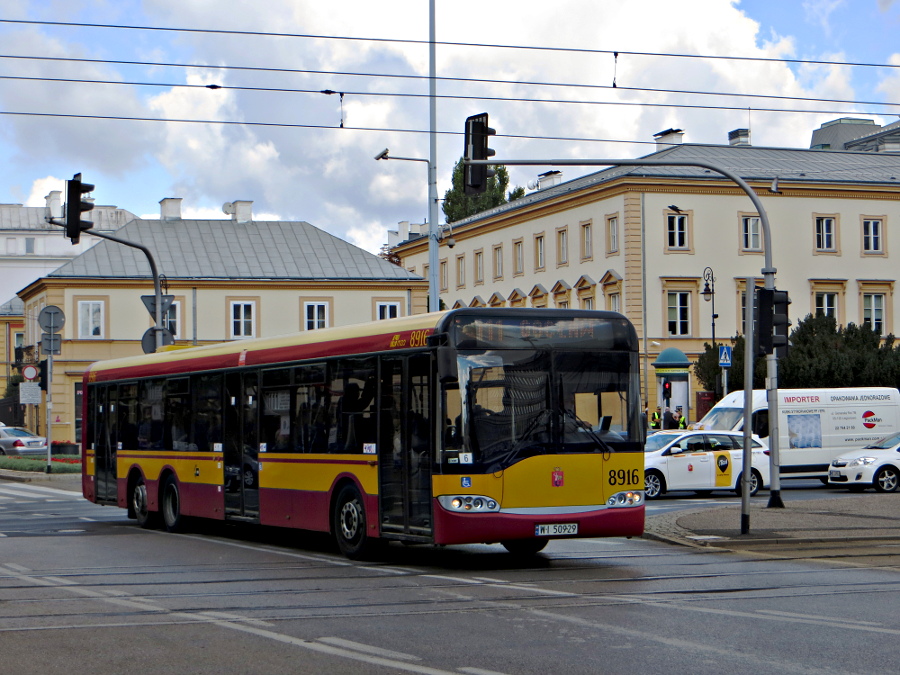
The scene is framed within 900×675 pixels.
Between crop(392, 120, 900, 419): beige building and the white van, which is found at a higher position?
crop(392, 120, 900, 419): beige building

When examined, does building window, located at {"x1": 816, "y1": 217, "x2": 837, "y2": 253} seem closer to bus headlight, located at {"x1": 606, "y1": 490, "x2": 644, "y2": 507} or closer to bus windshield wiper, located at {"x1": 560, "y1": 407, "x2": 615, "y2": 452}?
bus headlight, located at {"x1": 606, "y1": 490, "x2": 644, "y2": 507}

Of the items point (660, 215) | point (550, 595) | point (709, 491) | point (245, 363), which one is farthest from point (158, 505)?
point (660, 215)

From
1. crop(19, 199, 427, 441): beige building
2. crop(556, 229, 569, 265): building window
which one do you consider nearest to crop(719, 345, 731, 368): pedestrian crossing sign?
crop(19, 199, 427, 441): beige building

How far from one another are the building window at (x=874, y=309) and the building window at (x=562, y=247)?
611 inches

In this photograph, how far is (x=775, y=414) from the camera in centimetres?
2231

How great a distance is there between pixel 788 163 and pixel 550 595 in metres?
63.9

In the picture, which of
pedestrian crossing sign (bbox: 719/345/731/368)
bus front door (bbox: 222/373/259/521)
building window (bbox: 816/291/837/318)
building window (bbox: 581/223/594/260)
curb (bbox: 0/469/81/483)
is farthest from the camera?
building window (bbox: 581/223/594/260)

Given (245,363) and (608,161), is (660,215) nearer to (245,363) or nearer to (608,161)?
(608,161)

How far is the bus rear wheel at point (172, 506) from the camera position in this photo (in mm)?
20672

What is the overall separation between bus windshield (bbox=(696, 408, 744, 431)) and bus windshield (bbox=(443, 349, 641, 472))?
20.1m

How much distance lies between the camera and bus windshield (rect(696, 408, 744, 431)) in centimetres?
3481

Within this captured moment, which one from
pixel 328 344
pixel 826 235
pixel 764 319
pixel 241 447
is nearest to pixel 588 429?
pixel 328 344

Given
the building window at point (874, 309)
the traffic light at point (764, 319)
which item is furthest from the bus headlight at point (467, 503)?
the building window at point (874, 309)

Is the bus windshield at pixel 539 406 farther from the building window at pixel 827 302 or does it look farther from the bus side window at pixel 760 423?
the building window at pixel 827 302
